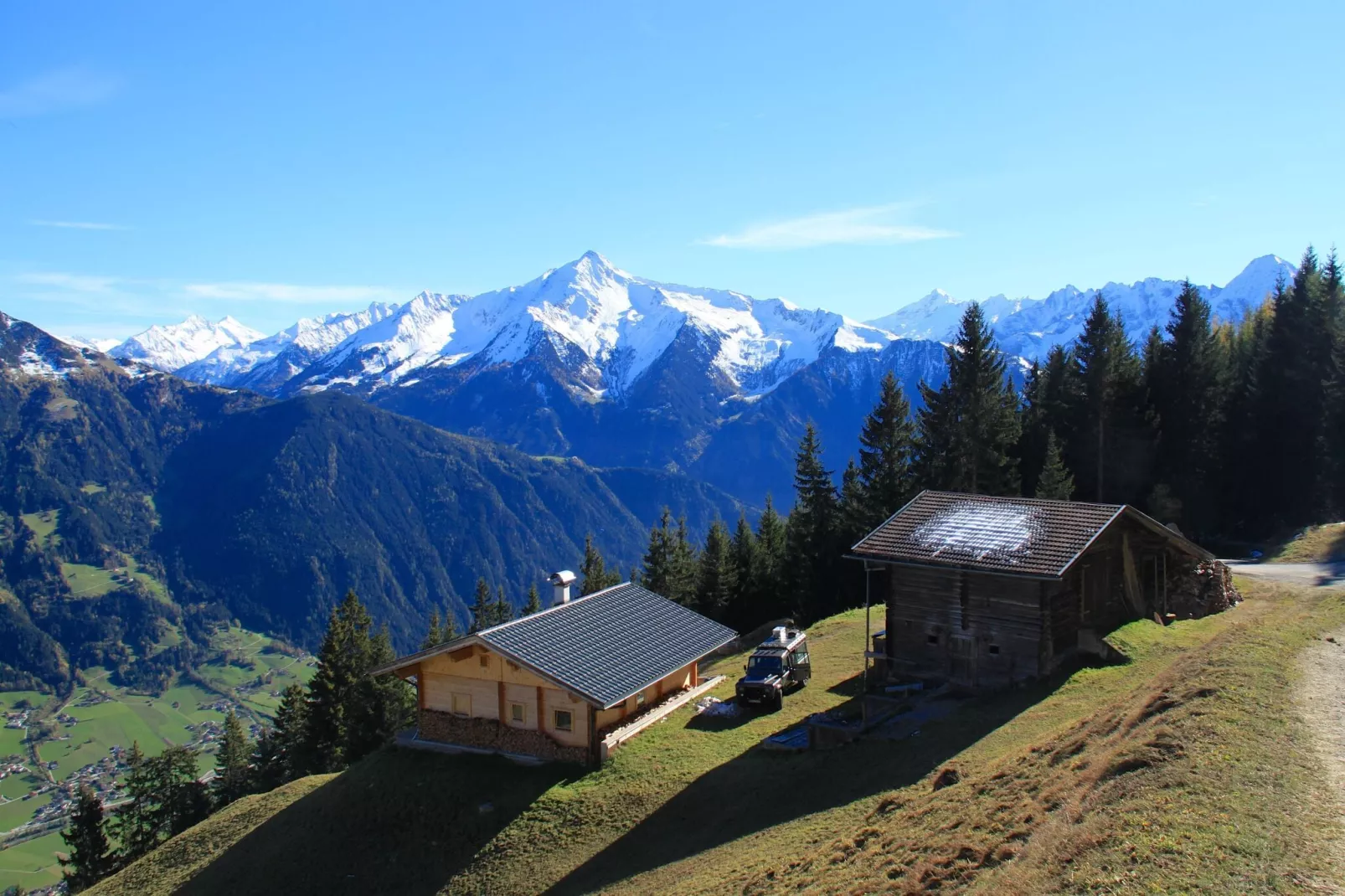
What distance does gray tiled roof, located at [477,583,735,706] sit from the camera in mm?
32062

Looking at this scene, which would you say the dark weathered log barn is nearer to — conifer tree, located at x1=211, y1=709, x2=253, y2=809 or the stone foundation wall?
the stone foundation wall

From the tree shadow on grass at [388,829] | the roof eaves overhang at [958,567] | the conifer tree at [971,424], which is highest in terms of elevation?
the conifer tree at [971,424]

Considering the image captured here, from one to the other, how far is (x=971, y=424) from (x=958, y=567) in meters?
30.4


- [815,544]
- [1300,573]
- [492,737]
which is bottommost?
[492,737]

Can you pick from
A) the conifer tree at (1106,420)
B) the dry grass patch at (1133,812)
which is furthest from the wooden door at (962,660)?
the conifer tree at (1106,420)

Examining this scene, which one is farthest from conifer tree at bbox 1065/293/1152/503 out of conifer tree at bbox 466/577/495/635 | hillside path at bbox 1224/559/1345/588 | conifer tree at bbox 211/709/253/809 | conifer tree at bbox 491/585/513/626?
conifer tree at bbox 211/709/253/809

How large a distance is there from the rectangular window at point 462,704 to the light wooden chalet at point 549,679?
3 centimetres

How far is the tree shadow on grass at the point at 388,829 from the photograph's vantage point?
1123 inches

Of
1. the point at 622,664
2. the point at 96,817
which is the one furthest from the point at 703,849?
the point at 96,817

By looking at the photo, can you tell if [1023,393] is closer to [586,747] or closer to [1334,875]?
[586,747]

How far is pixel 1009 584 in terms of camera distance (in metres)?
32.0

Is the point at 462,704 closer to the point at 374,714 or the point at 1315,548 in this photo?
the point at 374,714

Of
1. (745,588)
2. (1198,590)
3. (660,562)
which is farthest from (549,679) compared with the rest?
(660,562)

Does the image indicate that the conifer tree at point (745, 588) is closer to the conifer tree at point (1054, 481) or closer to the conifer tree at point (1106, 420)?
the conifer tree at point (1054, 481)
